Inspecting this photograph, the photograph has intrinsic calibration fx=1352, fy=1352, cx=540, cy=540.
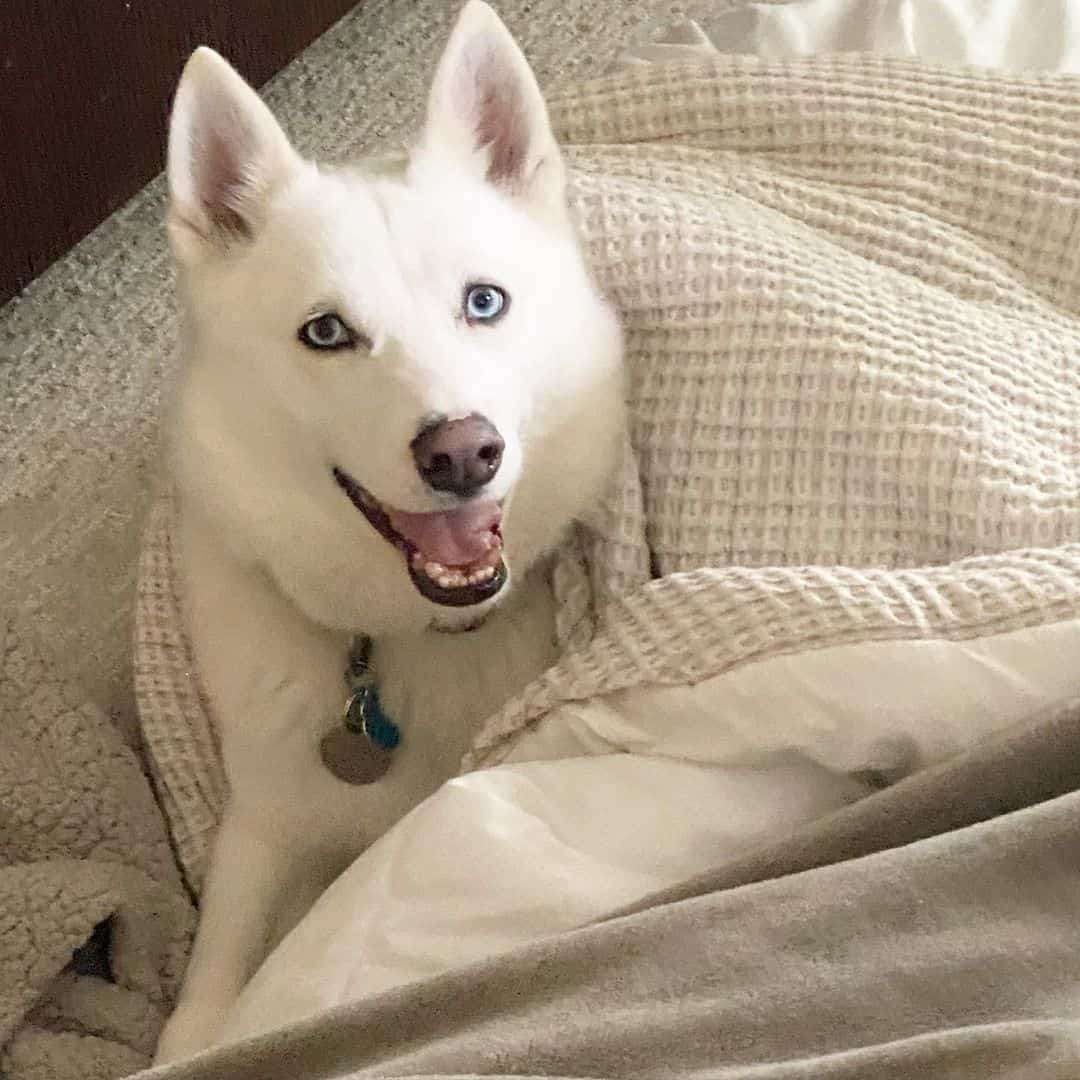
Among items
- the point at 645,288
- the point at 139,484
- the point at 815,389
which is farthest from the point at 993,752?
the point at 139,484

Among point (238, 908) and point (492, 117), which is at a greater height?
point (492, 117)

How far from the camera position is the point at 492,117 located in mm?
1201

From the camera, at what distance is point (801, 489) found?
1.14 metres

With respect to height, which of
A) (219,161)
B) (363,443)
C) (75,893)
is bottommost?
(75,893)

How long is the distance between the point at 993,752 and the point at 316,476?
1.90 feet

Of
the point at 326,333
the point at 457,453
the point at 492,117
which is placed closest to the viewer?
the point at 457,453

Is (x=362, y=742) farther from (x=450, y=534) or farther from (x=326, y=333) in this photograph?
(x=326, y=333)

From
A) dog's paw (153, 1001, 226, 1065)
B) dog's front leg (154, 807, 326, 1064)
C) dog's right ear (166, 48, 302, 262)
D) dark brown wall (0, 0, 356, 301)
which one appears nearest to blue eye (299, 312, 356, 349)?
dog's right ear (166, 48, 302, 262)

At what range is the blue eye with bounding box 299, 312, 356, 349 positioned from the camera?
3.52 ft

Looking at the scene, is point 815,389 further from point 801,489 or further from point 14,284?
point 14,284

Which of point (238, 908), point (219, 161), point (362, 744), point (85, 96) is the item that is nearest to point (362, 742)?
point (362, 744)

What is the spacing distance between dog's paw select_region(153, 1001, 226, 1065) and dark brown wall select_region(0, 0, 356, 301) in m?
1.00

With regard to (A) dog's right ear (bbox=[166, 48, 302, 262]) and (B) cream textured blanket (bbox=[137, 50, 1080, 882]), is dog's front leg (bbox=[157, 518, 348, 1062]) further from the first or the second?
(A) dog's right ear (bbox=[166, 48, 302, 262])

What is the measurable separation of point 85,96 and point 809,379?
99cm
